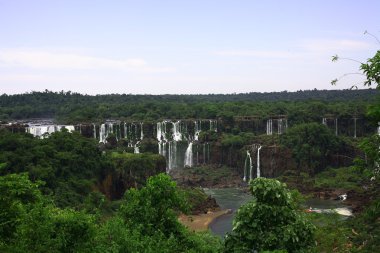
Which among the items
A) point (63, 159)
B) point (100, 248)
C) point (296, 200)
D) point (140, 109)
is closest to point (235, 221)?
point (296, 200)

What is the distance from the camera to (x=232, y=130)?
78.5 m

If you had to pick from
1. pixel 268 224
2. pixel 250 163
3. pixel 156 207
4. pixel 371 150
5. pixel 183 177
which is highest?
pixel 371 150

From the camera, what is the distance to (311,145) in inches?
2645

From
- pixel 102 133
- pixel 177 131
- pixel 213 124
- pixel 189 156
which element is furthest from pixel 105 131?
pixel 213 124

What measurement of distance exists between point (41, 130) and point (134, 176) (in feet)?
67.0

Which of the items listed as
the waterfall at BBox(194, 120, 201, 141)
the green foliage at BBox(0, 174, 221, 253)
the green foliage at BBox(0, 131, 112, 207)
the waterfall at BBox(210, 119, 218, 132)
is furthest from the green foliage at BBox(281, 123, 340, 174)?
the green foliage at BBox(0, 174, 221, 253)

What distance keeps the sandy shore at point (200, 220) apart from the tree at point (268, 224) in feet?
89.5

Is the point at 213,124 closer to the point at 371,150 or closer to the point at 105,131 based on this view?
the point at 105,131

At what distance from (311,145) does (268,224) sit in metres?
56.3

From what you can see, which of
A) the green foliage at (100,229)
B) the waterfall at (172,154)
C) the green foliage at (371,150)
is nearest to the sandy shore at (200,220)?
the green foliage at (100,229)

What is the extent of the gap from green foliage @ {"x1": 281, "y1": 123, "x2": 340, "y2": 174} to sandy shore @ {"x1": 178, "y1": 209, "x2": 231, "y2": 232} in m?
22.8

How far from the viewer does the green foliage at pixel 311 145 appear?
6631cm

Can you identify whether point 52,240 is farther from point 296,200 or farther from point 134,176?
point 134,176

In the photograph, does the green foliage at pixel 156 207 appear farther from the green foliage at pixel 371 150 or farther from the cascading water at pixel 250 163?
the cascading water at pixel 250 163
